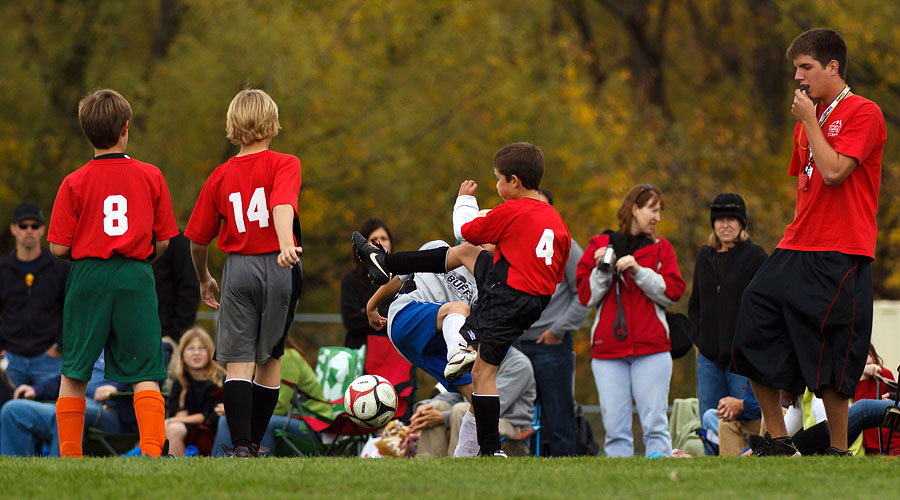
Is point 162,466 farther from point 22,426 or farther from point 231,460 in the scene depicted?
point 22,426

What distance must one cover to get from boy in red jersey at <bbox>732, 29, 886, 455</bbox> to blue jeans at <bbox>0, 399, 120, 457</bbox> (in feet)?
20.3

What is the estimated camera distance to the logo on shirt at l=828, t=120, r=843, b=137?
261 inches

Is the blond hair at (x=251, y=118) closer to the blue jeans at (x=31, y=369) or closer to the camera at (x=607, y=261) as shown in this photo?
the camera at (x=607, y=261)

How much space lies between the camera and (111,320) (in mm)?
7336

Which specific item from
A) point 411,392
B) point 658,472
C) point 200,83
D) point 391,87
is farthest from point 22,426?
point 391,87

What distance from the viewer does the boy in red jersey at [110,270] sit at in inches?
287

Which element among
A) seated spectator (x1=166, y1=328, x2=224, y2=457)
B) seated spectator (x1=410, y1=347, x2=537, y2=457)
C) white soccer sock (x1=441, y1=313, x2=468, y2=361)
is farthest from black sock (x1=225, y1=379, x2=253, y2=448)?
seated spectator (x1=166, y1=328, x2=224, y2=457)

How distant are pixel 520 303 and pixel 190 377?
16.1ft

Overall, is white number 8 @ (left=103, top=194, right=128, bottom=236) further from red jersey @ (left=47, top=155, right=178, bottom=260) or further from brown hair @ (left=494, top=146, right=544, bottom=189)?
brown hair @ (left=494, top=146, right=544, bottom=189)

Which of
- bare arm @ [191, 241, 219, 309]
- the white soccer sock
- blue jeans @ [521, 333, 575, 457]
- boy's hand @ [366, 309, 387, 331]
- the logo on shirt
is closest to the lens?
the logo on shirt

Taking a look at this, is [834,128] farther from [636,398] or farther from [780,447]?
[636,398]

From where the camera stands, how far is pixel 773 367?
21.9ft

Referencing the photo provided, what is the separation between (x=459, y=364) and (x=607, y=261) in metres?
2.69

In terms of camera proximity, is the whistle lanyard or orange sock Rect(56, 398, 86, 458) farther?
orange sock Rect(56, 398, 86, 458)
